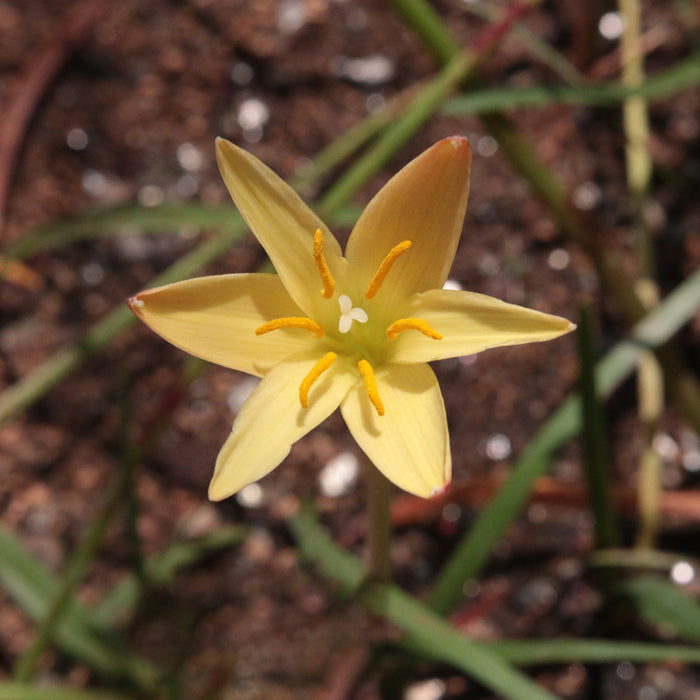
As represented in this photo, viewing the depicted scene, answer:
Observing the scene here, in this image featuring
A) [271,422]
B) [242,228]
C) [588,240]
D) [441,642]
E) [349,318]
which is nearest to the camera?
[271,422]

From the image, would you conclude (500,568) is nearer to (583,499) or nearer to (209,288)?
(583,499)

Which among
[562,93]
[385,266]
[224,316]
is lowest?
[224,316]

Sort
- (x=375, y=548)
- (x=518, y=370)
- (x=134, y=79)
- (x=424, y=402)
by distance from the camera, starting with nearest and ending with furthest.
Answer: (x=424, y=402) < (x=375, y=548) < (x=518, y=370) < (x=134, y=79)

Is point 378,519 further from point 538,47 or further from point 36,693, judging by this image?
point 538,47

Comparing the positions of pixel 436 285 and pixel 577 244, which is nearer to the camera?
pixel 436 285

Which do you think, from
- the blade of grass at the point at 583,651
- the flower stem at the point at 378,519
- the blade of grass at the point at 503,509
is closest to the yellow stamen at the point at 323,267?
the flower stem at the point at 378,519

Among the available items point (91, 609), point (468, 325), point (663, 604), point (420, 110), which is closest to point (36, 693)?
point (91, 609)

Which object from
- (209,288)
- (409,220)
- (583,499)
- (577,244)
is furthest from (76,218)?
(583,499)
